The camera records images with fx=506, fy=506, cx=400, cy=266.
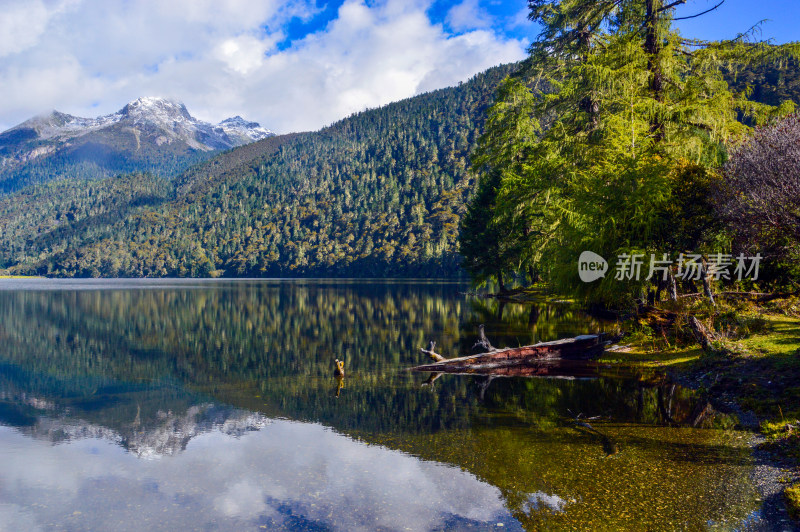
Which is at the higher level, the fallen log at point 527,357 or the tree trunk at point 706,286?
the tree trunk at point 706,286

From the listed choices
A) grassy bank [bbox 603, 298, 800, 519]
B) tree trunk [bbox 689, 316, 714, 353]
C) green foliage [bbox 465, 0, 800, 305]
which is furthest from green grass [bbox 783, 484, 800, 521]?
green foliage [bbox 465, 0, 800, 305]

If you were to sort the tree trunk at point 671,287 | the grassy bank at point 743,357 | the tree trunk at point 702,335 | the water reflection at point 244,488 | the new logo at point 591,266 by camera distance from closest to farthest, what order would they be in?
the water reflection at point 244,488
the grassy bank at point 743,357
the tree trunk at point 702,335
the tree trunk at point 671,287
the new logo at point 591,266

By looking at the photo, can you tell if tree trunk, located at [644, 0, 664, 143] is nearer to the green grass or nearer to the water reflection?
the green grass

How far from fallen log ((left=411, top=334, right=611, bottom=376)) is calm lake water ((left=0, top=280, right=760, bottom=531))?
2.89 ft

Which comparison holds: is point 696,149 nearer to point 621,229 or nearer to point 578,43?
point 621,229

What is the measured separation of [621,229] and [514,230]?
3033cm

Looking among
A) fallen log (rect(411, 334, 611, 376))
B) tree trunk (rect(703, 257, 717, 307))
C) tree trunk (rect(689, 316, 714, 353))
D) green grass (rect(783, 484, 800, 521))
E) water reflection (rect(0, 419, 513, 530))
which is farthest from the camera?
fallen log (rect(411, 334, 611, 376))

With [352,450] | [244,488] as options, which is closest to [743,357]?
[352,450]

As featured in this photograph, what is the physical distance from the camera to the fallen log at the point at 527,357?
73.7ft

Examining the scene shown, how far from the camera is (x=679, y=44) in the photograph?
3012 cm

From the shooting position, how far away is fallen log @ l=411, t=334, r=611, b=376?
22.5 m

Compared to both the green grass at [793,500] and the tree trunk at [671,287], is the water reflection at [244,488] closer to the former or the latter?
the green grass at [793,500]

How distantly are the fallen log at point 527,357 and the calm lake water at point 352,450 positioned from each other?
88 centimetres

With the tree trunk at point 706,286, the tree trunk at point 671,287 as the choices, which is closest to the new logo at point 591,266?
the tree trunk at point 671,287
